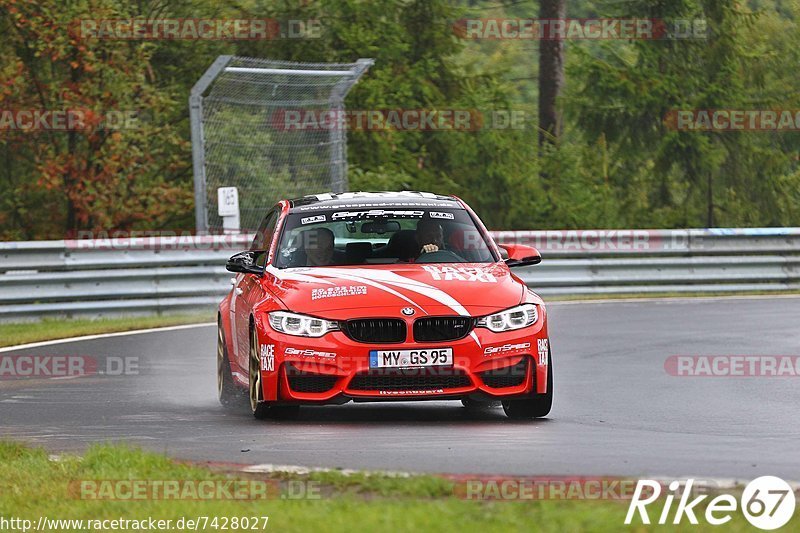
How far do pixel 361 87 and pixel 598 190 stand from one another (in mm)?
5430

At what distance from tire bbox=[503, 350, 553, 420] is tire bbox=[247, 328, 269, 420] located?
161 cm

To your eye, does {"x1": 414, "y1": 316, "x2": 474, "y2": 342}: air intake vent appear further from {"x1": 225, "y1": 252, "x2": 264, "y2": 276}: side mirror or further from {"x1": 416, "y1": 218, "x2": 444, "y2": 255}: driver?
{"x1": 225, "y1": 252, "x2": 264, "y2": 276}: side mirror

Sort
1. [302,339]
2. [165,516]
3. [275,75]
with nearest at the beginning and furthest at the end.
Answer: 1. [165,516]
2. [302,339]
3. [275,75]

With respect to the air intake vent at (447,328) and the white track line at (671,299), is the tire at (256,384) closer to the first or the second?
the air intake vent at (447,328)

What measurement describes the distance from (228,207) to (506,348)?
11735 mm

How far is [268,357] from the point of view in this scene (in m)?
10.5

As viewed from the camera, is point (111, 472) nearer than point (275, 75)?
Yes

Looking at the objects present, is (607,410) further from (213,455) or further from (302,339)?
(213,455)

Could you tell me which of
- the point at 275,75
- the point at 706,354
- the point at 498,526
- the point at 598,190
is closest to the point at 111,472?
the point at 498,526

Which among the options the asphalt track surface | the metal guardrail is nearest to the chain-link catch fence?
the metal guardrail

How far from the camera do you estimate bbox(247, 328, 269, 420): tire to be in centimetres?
1062

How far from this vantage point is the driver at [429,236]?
37.9 ft

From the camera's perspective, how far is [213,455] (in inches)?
352

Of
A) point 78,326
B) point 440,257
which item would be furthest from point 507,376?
point 78,326
